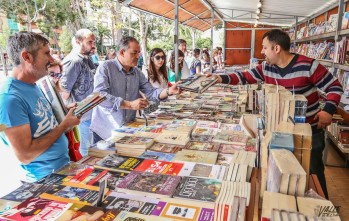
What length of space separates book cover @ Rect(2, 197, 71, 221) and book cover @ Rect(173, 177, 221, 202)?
19.4 inches

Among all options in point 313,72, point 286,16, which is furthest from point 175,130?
point 286,16

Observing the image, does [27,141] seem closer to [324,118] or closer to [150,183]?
[150,183]

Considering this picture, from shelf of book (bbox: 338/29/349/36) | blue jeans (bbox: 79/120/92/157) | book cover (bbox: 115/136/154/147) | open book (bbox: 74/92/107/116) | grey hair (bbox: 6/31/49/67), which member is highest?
shelf of book (bbox: 338/29/349/36)

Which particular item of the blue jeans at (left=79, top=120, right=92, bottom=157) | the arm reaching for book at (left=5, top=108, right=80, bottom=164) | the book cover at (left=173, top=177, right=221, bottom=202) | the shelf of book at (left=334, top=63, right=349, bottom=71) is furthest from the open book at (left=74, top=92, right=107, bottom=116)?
the shelf of book at (left=334, top=63, right=349, bottom=71)

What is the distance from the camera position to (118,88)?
101 inches

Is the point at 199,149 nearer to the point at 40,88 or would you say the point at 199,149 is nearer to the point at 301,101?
the point at 301,101

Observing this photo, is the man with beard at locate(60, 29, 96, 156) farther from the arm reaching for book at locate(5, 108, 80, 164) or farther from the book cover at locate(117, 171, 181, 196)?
the book cover at locate(117, 171, 181, 196)

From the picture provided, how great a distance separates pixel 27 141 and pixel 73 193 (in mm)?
420

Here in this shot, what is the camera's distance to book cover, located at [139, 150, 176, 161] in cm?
167

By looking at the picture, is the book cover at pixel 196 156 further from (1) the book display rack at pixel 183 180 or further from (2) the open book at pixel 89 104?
(2) the open book at pixel 89 104

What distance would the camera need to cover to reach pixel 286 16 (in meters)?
8.05

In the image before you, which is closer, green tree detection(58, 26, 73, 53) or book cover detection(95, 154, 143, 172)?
book cover detection(95, 154, 143, 172)

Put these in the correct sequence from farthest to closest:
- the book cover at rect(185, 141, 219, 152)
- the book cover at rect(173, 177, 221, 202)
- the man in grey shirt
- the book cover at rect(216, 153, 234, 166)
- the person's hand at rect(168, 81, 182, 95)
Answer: the person's hand at rect(168, 81, 182, 95) → the man in grey shirt → the book cover at rect(185, 141, 219, 152) → the book cover at rect(216, 153, 234, 166) → the book cover at rect(173, 177, 221, 202)

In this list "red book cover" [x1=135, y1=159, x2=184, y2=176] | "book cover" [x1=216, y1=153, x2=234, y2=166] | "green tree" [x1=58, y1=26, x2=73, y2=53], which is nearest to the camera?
"red book cover" [x1=135, y1=159, x2=184, y2=176]
